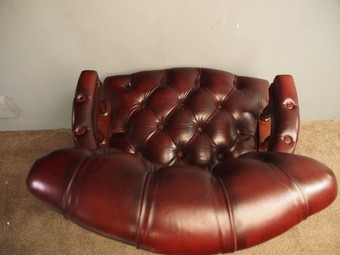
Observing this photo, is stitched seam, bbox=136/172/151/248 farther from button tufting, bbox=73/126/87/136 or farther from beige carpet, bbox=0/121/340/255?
beige carpet, bbox=0/121/340/255

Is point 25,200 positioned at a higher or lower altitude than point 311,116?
lower

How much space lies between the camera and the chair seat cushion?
1.09ft

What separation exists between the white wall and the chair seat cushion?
59cm

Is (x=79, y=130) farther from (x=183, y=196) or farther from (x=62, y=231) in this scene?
(x=62, y=231)

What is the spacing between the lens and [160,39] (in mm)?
878

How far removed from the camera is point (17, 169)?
1.21m

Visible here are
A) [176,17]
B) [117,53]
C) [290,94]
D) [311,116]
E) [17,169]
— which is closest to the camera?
[290,94]

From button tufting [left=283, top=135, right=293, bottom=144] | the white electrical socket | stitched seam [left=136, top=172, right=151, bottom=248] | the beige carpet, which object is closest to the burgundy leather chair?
stitched seam [left=136, top=172, right=151, bottom=248]

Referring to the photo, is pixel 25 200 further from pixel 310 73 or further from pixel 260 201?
pixel 310 73

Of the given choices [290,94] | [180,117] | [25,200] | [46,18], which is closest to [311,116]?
[290,94]

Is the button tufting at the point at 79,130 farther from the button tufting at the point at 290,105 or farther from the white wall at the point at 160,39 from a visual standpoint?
the button tufting at the point at 290,105

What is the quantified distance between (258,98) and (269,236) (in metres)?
0.60

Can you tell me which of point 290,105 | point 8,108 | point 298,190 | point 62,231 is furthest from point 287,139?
point 8,108

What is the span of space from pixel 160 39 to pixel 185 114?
0.98 ft
